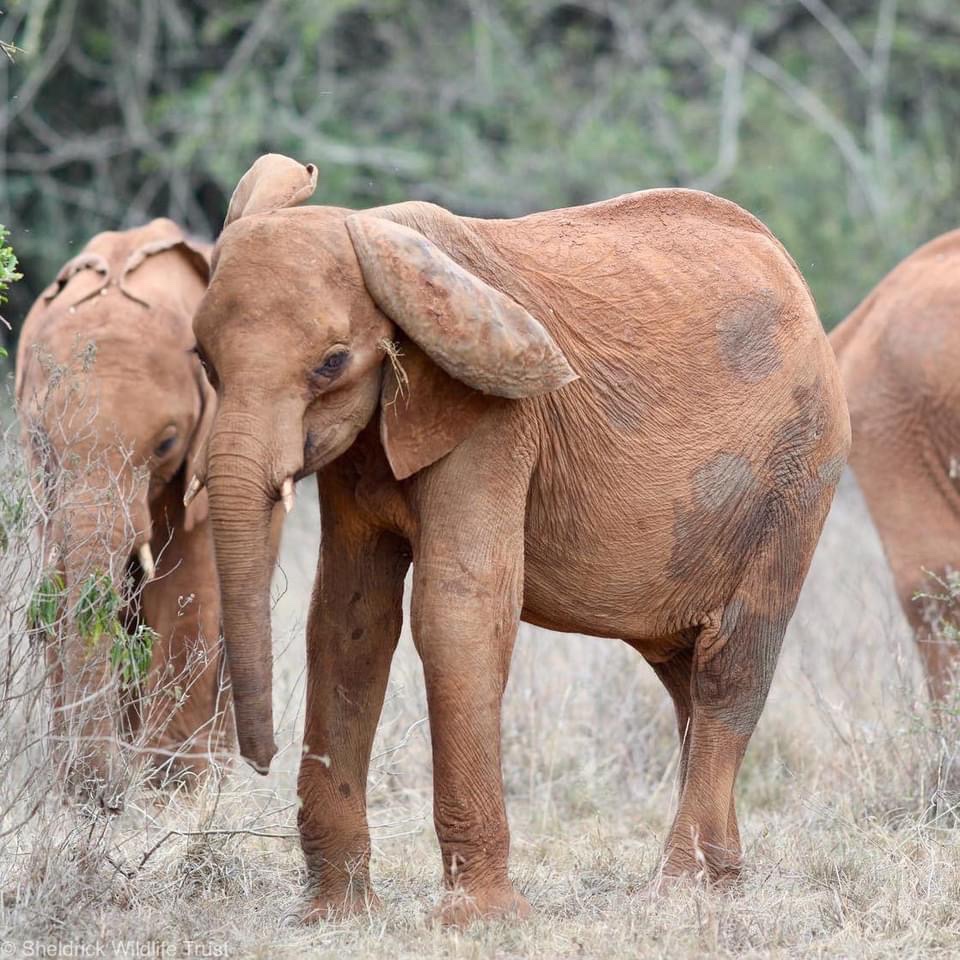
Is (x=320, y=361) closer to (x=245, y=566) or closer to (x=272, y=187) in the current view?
(x=245, y=566)

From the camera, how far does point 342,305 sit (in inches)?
191

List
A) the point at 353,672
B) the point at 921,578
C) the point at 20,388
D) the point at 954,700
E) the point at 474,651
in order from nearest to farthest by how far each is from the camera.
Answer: the point at 474,651 → the point at 353,672 → the point at 954,700 → the point at 20,388 → the point at 921,578

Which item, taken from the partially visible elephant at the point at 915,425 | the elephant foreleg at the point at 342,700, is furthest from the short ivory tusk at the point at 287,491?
the partially visible elephant at the point at 915,425

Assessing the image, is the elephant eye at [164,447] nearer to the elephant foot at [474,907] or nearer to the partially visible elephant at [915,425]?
the elephant foot at [474,907]

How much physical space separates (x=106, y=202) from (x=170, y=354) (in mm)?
8145

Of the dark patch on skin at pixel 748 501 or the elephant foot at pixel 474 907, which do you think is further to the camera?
the dark patch on skin at pixel 748 501

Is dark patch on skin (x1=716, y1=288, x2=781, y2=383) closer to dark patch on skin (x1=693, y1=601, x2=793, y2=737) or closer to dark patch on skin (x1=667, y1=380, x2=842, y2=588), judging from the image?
dark patch on skin (x1=667, y1=380, x2=842, y2=588)

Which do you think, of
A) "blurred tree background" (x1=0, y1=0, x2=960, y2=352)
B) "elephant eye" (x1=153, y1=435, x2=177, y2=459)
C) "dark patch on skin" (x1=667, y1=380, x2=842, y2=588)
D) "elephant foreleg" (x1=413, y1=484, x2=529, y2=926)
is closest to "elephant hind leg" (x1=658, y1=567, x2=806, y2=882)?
"dark patch on skin" (x1=667, y1=380, x2=842, y2=588)

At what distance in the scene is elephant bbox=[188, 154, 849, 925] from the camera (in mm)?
4797

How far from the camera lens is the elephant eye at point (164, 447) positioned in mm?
7020

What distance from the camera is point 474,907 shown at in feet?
16.6

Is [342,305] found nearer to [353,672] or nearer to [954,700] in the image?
[353,672]

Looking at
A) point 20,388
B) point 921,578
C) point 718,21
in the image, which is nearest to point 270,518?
point 20,388

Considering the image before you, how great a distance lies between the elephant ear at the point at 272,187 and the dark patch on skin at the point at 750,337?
141 centimetres
